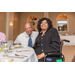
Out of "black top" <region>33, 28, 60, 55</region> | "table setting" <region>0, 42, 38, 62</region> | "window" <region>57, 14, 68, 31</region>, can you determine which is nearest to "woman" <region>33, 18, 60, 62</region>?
"black top" <region>33, 28, 60, 55</region>

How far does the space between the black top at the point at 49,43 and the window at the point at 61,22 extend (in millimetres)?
8366

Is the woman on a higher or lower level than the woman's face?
lower

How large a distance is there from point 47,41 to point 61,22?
28.5 ft

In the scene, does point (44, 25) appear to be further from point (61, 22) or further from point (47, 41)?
point (61, 22)

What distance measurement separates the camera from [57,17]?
32.7 ft

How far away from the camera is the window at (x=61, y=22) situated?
9.96 metres

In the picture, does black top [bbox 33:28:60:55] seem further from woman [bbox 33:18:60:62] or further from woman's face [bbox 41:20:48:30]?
woman's face [bbox 41:20:48:30]

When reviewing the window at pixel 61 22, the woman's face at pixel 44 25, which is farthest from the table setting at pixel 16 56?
the window at pixel 61 22

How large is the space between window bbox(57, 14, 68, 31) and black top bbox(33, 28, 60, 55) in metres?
8.37

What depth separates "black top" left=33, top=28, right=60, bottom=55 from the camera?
179 centimetres
